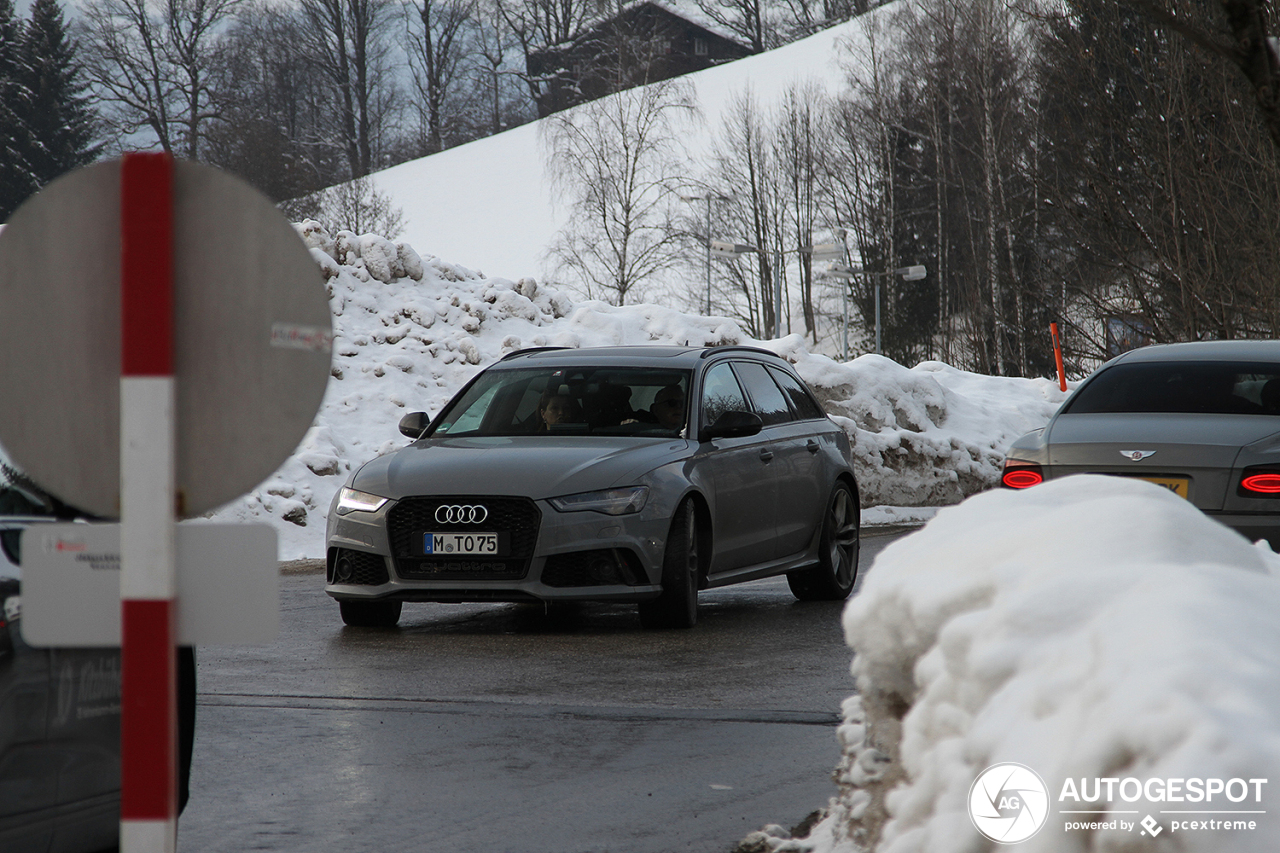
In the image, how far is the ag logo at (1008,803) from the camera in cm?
229

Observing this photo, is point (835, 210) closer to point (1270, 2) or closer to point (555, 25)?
point (555, 25)

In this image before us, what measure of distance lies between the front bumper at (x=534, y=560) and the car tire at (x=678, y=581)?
0.30 ft

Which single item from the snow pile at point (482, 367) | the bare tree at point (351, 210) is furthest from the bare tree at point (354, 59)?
the snow pile at point (482, 367)

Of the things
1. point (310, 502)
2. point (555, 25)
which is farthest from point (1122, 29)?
point (555, 25)

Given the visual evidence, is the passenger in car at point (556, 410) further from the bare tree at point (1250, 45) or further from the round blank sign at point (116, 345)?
the round blank sign at point (116, 345)

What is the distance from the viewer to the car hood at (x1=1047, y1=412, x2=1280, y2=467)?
8.09 meters

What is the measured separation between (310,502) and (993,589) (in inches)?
516

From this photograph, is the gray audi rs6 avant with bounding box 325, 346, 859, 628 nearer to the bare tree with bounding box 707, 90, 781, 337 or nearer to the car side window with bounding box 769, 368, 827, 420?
the car side window with bounding box 769, 368, 827, 420

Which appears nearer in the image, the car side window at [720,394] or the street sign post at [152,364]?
the street sign post at [152,364]

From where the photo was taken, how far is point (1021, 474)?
8.57m

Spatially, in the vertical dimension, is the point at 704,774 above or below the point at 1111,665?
below

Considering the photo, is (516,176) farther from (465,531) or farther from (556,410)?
(465,531)

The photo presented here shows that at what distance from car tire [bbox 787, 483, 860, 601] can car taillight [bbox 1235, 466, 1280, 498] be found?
2.95 metres

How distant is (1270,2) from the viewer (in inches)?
537
